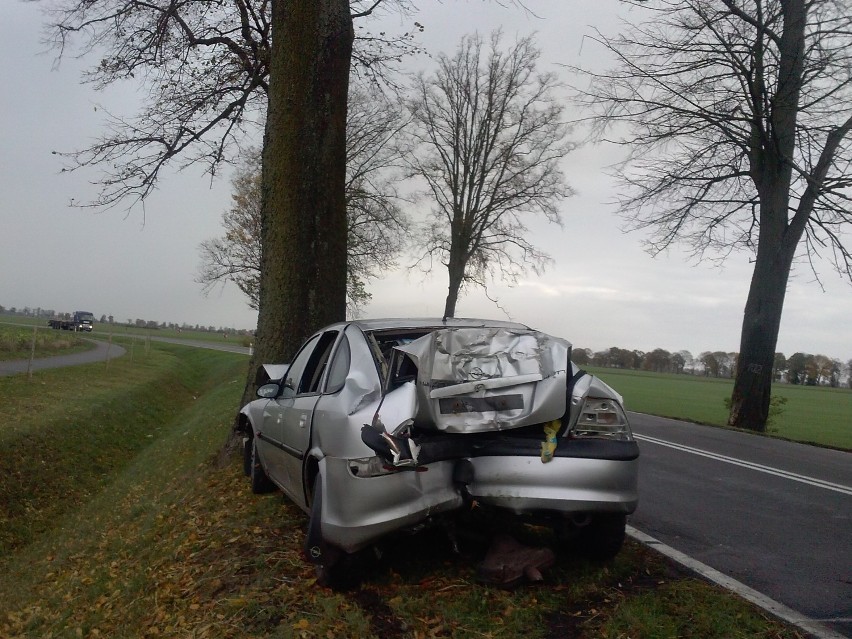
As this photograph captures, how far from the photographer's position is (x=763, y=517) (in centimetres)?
675

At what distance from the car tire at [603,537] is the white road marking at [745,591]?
0.58 m

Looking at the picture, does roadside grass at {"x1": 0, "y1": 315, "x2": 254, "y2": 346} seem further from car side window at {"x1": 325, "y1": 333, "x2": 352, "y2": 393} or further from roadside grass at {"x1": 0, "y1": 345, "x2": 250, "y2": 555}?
car side window at {"x1": 325, "y1": 333, "x2": 352, "y2": 393}

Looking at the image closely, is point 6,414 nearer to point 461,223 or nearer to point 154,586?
point 154,586

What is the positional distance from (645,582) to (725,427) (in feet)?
43.5

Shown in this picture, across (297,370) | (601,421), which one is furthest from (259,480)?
(601,421)

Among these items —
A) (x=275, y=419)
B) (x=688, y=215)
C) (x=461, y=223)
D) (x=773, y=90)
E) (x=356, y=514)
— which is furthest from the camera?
(x=461, y=223)

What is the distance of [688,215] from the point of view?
741 inches

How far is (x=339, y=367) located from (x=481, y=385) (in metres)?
1.35

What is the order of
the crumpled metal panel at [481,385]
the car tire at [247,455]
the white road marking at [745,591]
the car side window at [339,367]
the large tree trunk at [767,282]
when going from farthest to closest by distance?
the large tree trunk at [767,282], the car tire at [247,455], the car side window at [339,367], the crumpled metal panel at [481,385], the white road marking at [745,591]

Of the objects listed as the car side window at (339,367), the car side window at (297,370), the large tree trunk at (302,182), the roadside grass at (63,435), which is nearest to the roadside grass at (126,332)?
the roadside grass at (63,435)

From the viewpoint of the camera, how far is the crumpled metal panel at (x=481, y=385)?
4.46m

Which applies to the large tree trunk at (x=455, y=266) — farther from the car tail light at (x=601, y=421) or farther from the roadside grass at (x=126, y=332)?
the roadside grass at (x=126, y=332)

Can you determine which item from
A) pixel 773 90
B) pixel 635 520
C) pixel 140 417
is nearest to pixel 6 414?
pixel 140 417

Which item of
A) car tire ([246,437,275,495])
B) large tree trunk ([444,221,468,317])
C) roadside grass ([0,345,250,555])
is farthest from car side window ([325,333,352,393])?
Answer: large tree trunk ([444,221,468,317])
